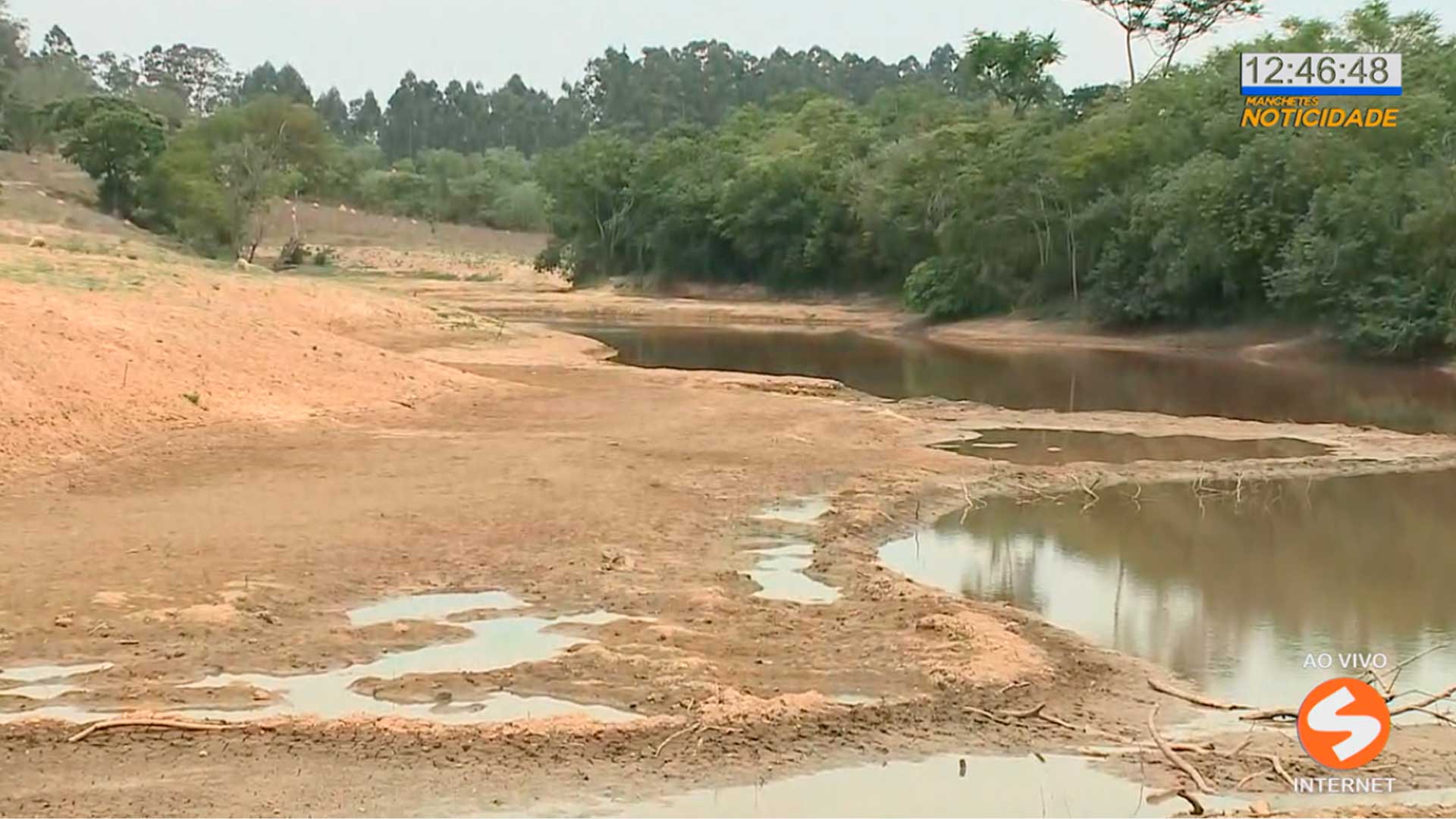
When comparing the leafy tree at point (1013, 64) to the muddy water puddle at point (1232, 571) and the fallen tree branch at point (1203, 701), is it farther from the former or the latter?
the fallen tree branch at point (1203, 701)

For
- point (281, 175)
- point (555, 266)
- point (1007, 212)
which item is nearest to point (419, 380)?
point (1007, 212)

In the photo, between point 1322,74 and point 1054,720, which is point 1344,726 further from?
point 1322,74

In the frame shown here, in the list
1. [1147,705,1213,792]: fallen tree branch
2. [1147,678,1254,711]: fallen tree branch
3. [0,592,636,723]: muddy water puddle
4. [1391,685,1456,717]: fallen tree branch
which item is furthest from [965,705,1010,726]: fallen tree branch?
[1391,685,1456,717]: fallen tree branch

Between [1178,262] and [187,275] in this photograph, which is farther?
[1178,262]

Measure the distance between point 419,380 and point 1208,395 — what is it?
49.2 feet

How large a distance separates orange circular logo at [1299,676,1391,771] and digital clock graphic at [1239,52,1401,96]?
113 ft

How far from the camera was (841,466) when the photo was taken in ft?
62.7

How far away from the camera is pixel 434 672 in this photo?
1009 cm

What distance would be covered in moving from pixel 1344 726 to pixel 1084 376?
1086 inches

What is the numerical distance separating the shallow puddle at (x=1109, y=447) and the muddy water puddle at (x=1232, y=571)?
7.56ft

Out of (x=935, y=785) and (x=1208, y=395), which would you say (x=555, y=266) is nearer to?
(x=1208, y=395)

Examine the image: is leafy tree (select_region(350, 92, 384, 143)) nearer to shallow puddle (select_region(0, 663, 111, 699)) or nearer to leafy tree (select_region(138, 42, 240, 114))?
leafy tree (select_region(138, 42, 240, 114))

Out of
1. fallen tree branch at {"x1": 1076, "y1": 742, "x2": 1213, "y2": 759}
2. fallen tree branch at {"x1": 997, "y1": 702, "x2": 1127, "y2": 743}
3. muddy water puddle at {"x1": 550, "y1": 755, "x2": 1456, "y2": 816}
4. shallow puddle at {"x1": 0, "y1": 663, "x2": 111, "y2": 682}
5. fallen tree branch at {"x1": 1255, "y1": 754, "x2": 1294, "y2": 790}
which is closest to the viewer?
muddy water puddle at {"x1": 550, "y1": 755, "x2": 1456, "y2": 816}

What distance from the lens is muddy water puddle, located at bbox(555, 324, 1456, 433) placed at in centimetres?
2877
